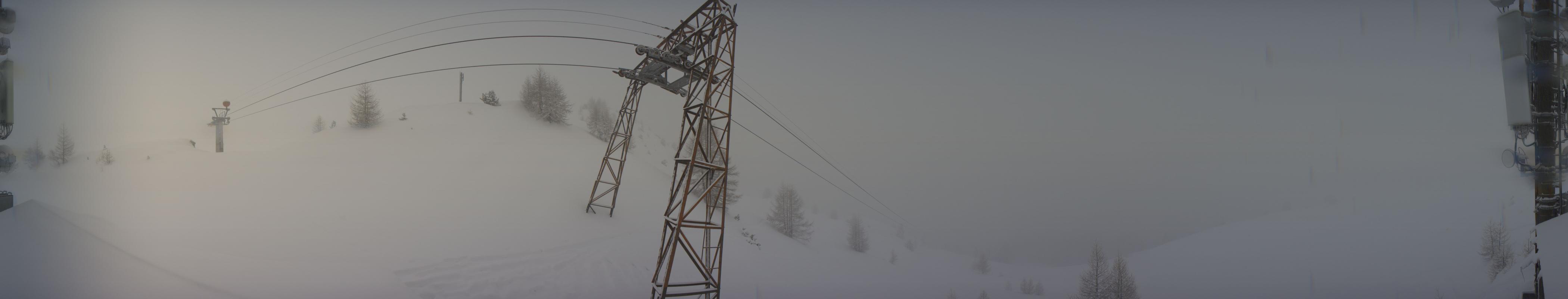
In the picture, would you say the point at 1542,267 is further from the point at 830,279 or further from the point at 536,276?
the point at 536,276

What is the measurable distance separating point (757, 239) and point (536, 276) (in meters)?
7.25

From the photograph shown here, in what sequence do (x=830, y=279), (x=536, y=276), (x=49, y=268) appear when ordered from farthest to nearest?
(x=830, y=279), (x=536, y=276), (x=49, y=268)

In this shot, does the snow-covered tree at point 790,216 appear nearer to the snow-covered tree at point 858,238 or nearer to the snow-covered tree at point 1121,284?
the snow-covered tree at point 858,238

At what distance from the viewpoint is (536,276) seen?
909cm

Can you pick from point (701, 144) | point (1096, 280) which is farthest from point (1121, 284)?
point (701, 144)

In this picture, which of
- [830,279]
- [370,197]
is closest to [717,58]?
[370,197]

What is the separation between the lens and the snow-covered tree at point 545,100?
18.7 meters

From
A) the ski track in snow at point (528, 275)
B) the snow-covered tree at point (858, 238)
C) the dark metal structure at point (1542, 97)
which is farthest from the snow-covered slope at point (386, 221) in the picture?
the dark metal structure at point (1542, 97)

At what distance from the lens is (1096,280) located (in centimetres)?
1634

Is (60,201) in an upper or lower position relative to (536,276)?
upper

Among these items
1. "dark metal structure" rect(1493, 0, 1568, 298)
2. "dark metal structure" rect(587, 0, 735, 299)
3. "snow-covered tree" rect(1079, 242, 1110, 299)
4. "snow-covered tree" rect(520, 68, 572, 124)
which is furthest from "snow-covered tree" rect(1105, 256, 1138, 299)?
"snow-covered tree" rect(520, 68, 572, 124)

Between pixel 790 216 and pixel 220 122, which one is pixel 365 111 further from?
pixel 790 216

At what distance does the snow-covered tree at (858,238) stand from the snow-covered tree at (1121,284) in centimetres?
800

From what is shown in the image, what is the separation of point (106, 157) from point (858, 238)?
1928 centimetres
